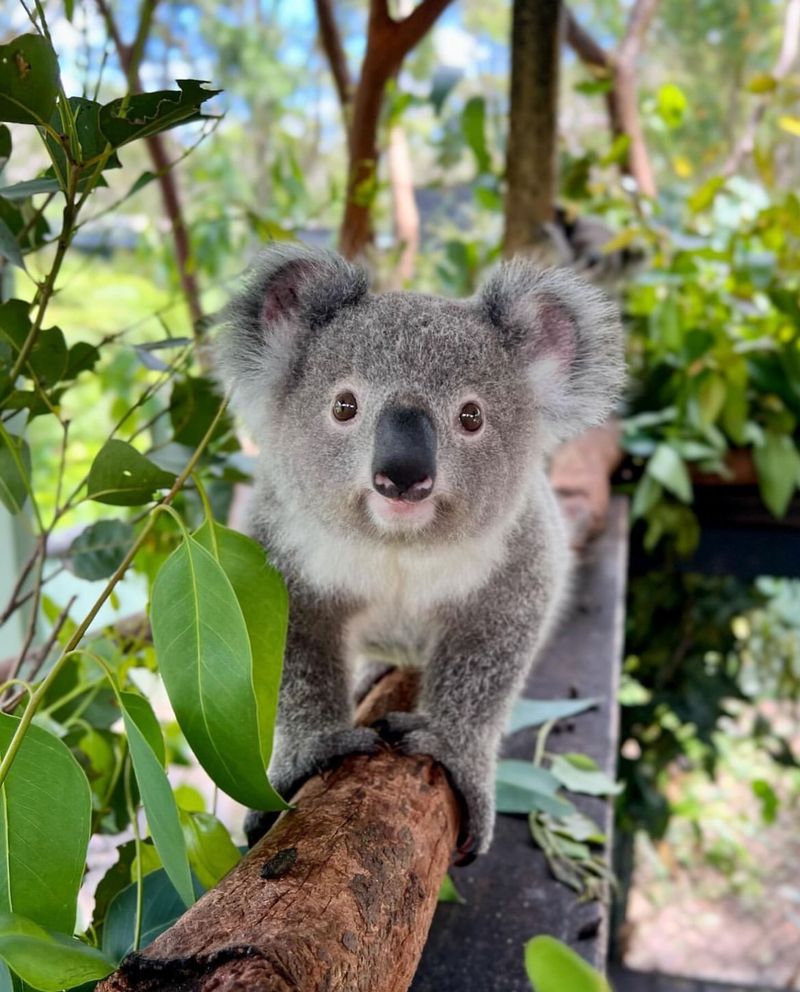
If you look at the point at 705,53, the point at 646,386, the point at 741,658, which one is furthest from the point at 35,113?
the point at 705,53

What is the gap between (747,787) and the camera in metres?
5.71

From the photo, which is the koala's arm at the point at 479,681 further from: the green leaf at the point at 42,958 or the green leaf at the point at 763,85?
the green leaf at the point at 763,85

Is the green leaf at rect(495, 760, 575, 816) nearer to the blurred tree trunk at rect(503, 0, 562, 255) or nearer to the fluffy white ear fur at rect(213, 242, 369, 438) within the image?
the fluffy white ear fur at rect(213, 242, 369, 438)

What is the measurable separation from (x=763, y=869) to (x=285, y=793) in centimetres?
473

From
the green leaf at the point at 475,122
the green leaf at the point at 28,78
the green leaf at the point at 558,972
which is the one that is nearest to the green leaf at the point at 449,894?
the green leaf at the point at 558,972

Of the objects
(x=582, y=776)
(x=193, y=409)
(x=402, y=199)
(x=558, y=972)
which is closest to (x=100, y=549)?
(x=193, y=409)

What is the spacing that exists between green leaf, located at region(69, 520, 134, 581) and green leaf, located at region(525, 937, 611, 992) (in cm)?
109

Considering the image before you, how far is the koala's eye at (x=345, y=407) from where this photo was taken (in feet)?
4.32

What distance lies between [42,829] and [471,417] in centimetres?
76

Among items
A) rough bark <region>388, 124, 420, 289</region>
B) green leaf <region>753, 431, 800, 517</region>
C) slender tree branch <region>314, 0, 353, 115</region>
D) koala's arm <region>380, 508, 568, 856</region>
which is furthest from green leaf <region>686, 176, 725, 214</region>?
koala's arm <region>380, 508, 568, 856</region>

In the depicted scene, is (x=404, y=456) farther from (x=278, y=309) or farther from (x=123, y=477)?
(x=278, y=309)

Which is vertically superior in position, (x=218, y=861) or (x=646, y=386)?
(x=646, y=386)

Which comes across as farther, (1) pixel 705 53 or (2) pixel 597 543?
(1) pixel 705 53

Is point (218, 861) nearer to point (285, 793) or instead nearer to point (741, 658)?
point (285, 793)
